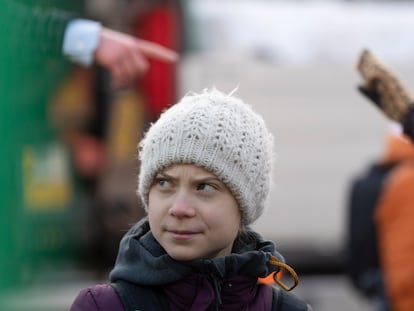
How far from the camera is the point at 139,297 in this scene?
8.06 feet

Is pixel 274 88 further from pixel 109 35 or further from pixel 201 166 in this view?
pixel 201 166

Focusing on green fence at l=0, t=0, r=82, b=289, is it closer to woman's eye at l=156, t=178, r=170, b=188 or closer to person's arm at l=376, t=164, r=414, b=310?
person's arm at l=376, t=164, r=414, b=310

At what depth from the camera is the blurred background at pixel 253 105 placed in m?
7.84

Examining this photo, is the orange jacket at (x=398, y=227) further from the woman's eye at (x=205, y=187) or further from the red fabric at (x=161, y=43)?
the red fabric at (x=161, y=43)

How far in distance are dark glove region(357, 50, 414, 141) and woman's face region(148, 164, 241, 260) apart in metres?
0.85

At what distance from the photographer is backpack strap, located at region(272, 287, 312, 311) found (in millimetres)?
2576

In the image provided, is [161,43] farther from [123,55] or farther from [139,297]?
[139,297]

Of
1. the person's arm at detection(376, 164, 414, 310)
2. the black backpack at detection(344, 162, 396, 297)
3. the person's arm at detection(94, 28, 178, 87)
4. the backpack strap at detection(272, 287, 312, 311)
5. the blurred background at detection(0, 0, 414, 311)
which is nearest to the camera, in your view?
the backpack strap at detection(272, 287, 312, 311)

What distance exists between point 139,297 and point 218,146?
391mm

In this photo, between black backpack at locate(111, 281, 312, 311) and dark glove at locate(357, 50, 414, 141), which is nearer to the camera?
black backpack at locate(111, 281, 312, 311)

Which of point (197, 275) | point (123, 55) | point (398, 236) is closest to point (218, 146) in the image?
point (197, 275)

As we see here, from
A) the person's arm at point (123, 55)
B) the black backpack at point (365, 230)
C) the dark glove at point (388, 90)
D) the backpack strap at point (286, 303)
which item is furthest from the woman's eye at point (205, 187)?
the black backpack at point (365, 230)

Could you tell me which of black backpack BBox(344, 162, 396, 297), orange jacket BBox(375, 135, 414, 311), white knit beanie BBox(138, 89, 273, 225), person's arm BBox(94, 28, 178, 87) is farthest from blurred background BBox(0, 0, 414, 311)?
white knit beanie BBox(138, 89, 273, 225)

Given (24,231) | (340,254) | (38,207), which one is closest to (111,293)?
(24,231)
